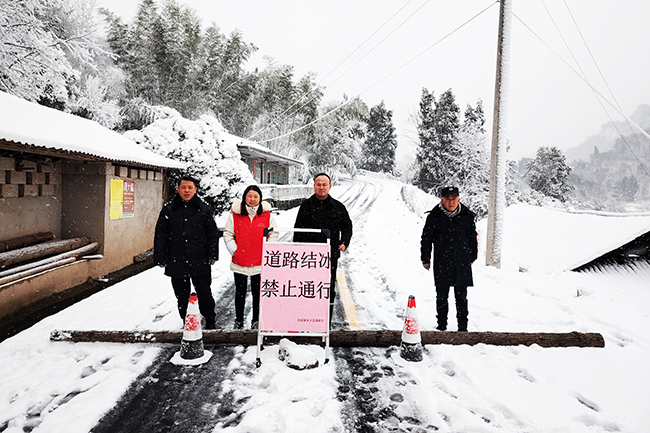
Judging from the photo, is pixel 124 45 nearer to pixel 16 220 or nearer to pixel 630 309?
pixel 16 220

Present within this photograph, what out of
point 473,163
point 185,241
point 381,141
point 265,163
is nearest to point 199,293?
point 185,241

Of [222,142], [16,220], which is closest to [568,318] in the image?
[16,220]

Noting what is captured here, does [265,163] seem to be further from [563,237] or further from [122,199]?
[563,237]

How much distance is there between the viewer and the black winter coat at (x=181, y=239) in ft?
14.1

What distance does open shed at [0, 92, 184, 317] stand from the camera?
5312 mm

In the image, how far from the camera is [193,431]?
8.62ft

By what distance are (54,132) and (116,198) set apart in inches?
84.6

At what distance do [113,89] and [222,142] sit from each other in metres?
19.0

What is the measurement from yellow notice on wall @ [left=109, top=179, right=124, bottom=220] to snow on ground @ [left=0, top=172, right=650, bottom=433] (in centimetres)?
202

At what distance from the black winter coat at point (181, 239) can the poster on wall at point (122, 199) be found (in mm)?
4106

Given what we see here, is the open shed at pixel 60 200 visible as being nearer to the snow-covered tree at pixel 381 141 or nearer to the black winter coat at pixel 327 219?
the black winter coat at pixel 327 219

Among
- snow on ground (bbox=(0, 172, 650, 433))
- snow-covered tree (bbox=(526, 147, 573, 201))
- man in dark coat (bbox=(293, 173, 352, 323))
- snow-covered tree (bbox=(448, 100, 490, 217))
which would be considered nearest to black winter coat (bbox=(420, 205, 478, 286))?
snow on ground (bbox=(0, 172, 650, 433))

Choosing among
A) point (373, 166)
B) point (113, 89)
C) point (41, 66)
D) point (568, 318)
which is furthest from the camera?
point (373, 166)

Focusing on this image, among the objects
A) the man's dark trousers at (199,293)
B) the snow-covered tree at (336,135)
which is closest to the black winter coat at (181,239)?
the man's dark trousers at (199,293)
